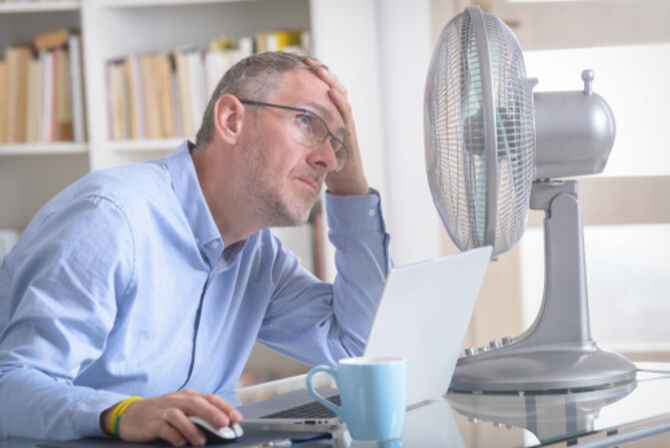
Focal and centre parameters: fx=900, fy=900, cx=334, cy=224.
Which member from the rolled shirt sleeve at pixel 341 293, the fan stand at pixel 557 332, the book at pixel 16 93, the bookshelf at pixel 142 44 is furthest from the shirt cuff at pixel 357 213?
the book at pixel 16 93

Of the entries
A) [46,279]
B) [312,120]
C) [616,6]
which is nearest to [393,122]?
[616,6]

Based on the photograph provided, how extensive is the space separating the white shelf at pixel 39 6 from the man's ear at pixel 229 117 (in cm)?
151

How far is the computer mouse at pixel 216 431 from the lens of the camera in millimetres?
820

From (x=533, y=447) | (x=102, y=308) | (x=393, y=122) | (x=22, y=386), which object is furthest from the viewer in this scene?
(x=393, y=122)

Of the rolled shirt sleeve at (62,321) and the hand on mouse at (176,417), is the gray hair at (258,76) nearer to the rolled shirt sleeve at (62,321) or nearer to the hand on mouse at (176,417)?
the rolled shirt sleeve at (62,321)

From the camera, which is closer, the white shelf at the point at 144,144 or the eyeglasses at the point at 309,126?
the eyeglasses at the point at 309,126

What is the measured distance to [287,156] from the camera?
4.49 ft

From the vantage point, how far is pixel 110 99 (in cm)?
271

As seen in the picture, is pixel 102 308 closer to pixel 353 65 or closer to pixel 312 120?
pixel 312 120

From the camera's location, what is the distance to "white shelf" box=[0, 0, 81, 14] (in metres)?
2.72

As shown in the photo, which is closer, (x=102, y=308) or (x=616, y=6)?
(x=102, y=308)

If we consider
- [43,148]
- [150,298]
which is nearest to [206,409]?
[150,298]

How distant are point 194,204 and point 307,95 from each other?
0.24 metres

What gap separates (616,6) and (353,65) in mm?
814
